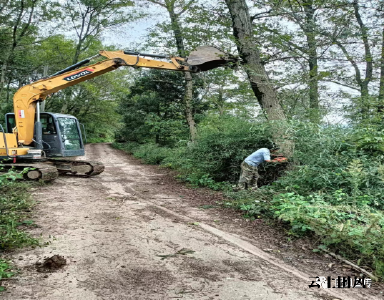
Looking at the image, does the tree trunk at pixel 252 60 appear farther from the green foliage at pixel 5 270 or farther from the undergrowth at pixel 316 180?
the green foliage at pixel 5 270

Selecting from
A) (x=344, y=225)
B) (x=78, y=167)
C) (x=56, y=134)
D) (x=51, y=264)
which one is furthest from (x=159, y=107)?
(x=51, y=264)

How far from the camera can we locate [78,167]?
10578 millimetres

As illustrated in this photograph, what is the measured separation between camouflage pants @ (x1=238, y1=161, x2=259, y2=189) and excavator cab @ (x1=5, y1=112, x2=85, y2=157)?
6346 millimetres

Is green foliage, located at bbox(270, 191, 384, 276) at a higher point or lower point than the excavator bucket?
lower

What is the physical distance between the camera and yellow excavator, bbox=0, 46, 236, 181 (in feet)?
27.7

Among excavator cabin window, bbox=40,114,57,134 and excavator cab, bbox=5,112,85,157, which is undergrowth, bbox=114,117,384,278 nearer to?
excavator cab, bbox=5,112,85,157

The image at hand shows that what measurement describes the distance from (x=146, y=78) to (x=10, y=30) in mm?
8080

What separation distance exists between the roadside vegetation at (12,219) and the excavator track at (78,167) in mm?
2958

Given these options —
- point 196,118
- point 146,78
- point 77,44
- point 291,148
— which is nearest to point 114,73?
point 77,44

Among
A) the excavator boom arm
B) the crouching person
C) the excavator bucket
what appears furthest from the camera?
the excavator boom arm

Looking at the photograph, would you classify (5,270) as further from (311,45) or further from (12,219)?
(311,45)

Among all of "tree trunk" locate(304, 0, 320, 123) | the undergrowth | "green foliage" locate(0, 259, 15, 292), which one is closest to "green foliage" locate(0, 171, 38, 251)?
"green foliage" locate(0, 259, 15, 292)

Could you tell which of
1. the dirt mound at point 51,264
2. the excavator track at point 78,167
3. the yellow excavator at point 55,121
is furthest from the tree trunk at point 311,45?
the excavator track at point 78,167

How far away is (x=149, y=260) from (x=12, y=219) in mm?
2487
